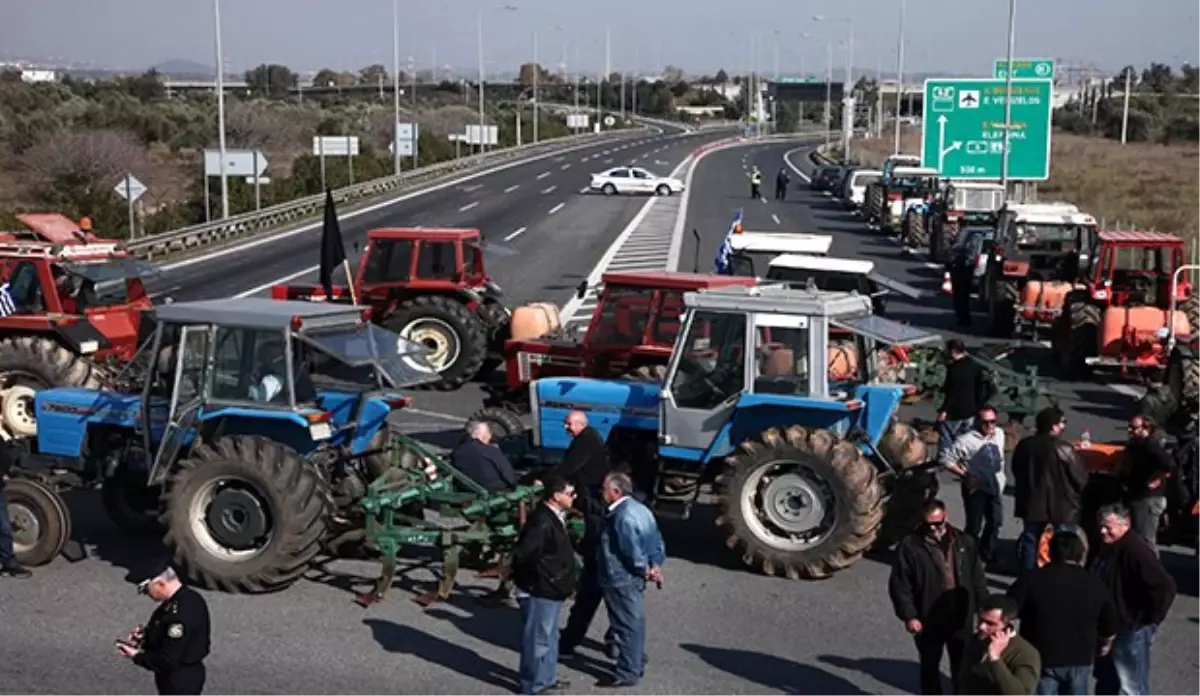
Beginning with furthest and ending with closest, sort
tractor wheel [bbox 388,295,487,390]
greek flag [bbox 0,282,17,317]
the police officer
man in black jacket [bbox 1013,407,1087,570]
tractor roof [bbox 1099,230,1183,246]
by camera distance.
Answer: tractor roof [bbox 1099,230,1183,246] < tractor wheel [bbox 388,295,487,390] < greek flag [bbox 0,282,17,317] < man in black jacket [bbox 1013,407,1087,570] < the police officer

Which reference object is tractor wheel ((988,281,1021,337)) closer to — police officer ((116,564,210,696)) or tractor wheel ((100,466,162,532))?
tractor wheel ((100,466,162,532))

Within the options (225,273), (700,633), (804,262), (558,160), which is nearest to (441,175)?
(558,160)

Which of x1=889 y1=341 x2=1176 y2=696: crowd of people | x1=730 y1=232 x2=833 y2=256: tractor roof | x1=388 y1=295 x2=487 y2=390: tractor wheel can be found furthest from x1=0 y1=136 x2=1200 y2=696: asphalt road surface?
x1=730 y1=232 x2=833 y2=256: tractor roof

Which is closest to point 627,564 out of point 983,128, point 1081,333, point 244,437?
point 244,437

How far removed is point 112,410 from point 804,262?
13.6 meters

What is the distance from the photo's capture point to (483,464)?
39.3ft

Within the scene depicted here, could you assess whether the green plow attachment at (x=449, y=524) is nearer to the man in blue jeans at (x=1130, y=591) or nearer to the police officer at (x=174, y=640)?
the police officer at (x=174, y=640)

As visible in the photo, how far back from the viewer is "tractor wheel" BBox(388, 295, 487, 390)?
21344 mm

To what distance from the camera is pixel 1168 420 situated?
16.7m

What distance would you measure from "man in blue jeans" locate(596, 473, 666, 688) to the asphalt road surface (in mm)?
330

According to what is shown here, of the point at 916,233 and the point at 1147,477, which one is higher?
the point at 1147,477

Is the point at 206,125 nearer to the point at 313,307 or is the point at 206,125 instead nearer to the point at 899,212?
the point at 899,212

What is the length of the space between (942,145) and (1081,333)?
23.9 meters

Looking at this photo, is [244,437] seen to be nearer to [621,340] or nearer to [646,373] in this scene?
[646,373]
